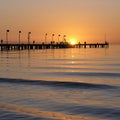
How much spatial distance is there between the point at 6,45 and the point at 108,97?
10106 centimetres

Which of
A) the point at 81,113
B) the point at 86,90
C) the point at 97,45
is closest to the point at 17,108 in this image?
the point at 81,113

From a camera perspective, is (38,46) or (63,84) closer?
(63,84)

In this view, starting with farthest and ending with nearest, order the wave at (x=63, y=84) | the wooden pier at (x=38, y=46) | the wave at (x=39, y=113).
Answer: the wooden pier at (x=38, y=46), the wave at (x=63, y=84), the wave at (x=39, y=113)

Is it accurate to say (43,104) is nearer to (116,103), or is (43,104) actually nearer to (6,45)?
(116,103)

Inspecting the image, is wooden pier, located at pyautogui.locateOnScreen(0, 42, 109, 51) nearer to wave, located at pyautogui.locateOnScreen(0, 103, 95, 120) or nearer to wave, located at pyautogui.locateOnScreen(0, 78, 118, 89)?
wave, located at pyautogui.locateOnScreen(0, 78, 118, 89)

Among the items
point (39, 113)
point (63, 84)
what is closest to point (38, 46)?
point (63, 84)

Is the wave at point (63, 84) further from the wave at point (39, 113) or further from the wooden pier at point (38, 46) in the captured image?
the wooden pier at point (38, 46)

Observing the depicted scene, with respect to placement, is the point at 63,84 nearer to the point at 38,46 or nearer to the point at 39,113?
the point at 39,113

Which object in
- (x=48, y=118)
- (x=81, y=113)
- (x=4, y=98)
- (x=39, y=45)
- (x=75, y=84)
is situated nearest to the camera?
(x=48, y=118)

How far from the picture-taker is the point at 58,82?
66.6ft

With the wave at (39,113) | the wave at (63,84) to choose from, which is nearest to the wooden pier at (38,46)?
the wave at (63,84)

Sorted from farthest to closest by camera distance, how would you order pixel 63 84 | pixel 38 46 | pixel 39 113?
pixel 38 46, pixel 63 84, pixel 39 113

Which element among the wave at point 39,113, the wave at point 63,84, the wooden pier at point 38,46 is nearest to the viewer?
the wave at point 39,113

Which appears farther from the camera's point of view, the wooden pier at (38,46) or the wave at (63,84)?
the wooden pier at (38,46)
